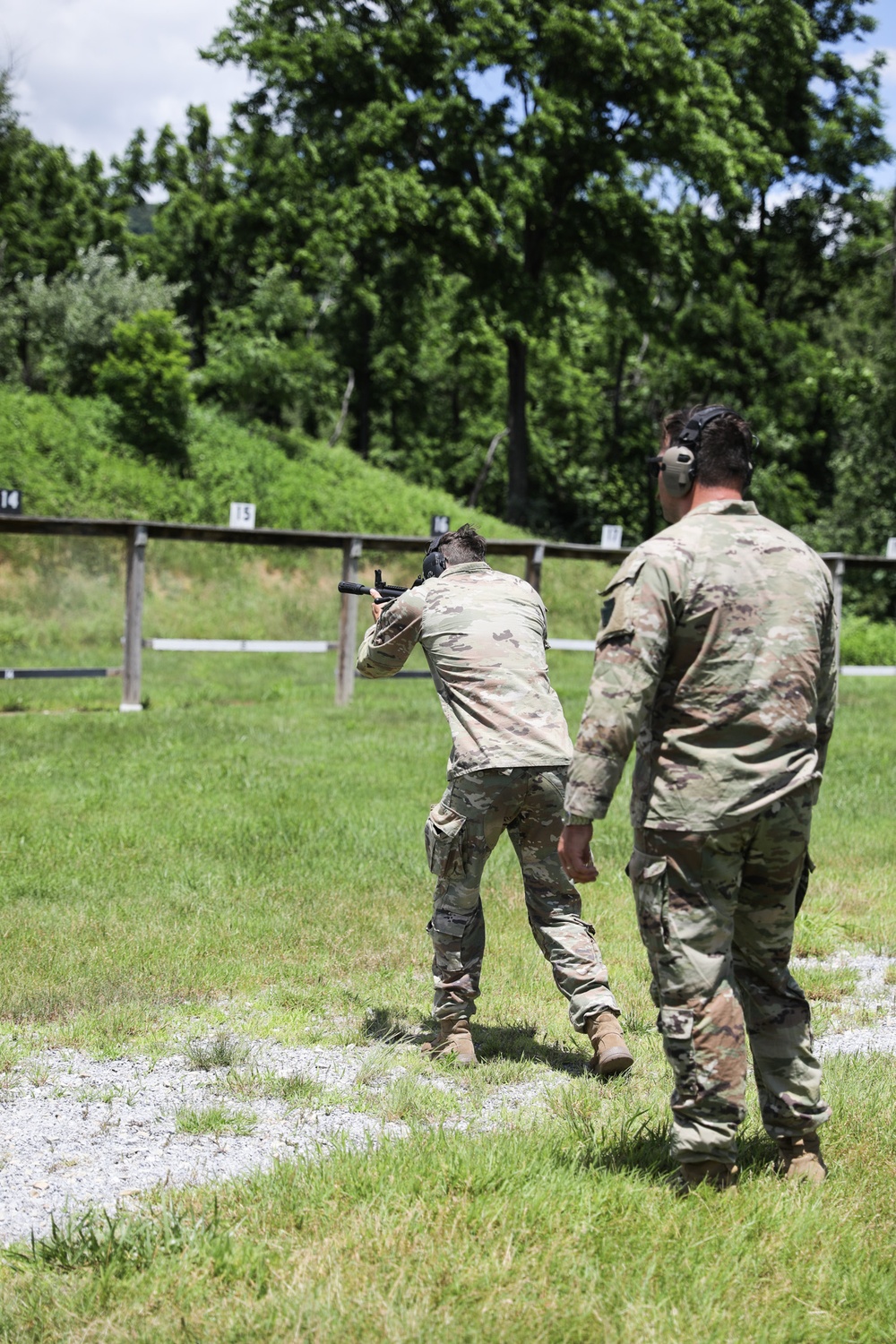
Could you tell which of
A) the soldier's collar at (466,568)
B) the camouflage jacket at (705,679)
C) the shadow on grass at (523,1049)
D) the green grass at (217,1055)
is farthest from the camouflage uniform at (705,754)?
the green grass at (217,1055)

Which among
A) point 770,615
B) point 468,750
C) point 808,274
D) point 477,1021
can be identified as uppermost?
point 808,274

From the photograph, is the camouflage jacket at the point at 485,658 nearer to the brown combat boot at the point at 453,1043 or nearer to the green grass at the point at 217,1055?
the brown combat boot at the point at 453,1043

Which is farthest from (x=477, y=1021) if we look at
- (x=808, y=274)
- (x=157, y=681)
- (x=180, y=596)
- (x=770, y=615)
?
(x=808, y=274)

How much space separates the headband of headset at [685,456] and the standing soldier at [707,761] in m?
0.03

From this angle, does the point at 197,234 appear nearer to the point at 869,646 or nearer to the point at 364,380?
the point at 364,380

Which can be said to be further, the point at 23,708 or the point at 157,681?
the point at 157,681

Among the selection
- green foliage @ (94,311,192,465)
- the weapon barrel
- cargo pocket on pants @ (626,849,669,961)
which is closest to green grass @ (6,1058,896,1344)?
cargo pocket on pants @ (626,849,669,961)

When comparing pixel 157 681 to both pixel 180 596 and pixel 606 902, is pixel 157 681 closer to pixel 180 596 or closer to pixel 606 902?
pixel 180 596

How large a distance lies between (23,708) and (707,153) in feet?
70.8

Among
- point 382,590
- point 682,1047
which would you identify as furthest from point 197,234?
point 682,1047

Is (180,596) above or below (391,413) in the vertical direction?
below

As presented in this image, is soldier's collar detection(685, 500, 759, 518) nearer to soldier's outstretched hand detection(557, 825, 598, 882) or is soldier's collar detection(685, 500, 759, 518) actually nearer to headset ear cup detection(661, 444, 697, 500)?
headset ear cup detection(661, 444, 697, 500)

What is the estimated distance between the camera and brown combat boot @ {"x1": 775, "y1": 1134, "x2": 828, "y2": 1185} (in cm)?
365

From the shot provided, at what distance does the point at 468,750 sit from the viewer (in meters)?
4.75
